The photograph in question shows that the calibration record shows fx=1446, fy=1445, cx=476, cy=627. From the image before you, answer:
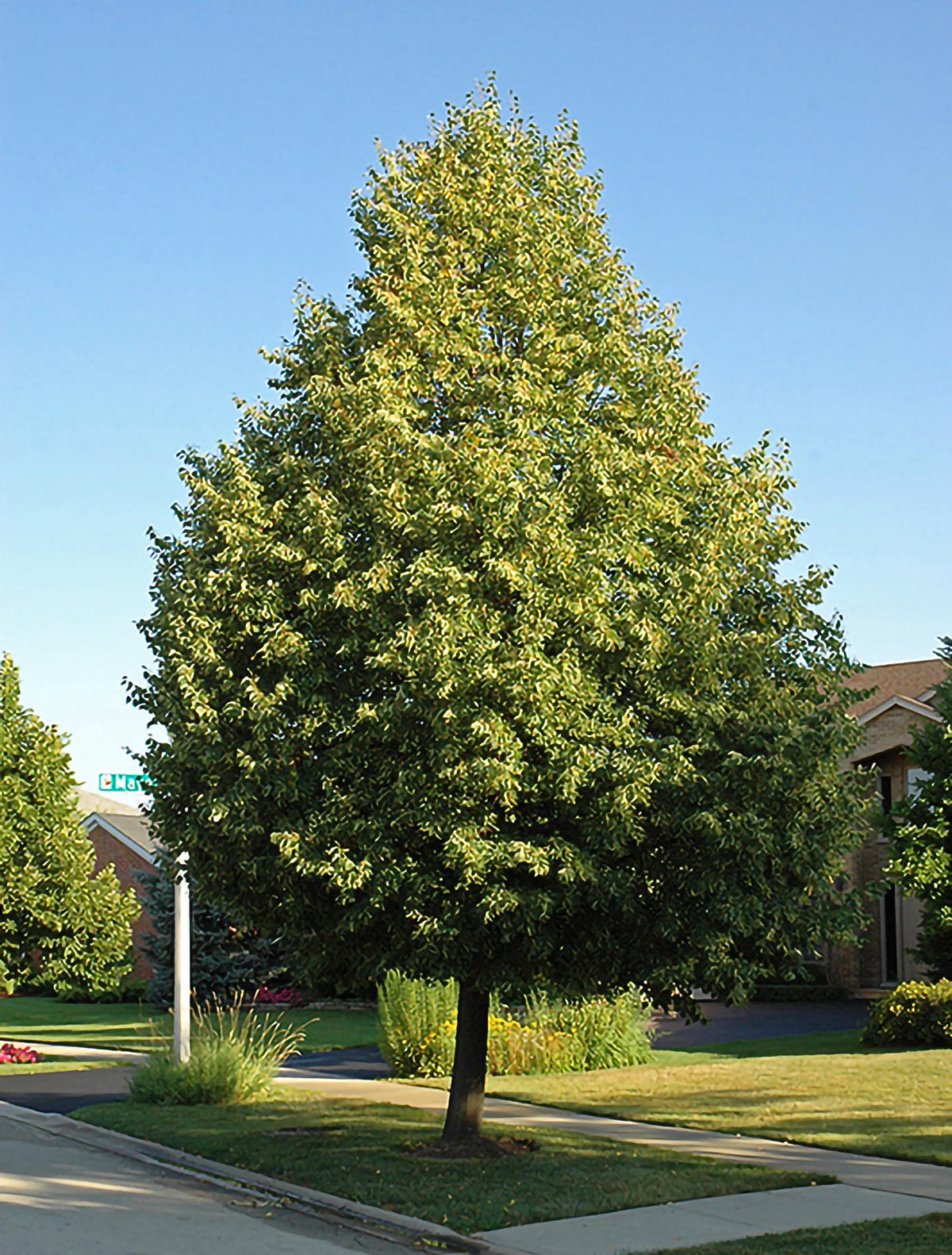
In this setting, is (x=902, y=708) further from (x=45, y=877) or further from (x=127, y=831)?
(x=127, y=831)

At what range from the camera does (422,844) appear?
38.9 feet

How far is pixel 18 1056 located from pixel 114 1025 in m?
9.40

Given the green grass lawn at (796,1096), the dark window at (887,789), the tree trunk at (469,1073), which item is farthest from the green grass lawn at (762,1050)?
the dark window at (887,789)

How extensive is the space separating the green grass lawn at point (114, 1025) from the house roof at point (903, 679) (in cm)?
1561

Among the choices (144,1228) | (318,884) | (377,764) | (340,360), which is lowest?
(144,1228)

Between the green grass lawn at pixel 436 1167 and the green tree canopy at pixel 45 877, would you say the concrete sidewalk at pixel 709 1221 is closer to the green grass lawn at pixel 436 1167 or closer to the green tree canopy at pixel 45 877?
the green grass lawn at pixel 436 1167

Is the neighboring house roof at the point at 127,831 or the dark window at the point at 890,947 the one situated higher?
the neighboring house roof at the point at 127,831

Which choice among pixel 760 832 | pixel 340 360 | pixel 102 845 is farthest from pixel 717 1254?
pixel 102 845

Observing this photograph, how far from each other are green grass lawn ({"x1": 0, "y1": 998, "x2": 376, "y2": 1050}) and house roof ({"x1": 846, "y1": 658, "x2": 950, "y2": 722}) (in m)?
15.6

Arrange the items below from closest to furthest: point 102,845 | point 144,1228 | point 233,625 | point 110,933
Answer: point 144,1228, point 233,625, point 110,933, point 102,845

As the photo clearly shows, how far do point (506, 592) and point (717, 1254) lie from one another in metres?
5.26

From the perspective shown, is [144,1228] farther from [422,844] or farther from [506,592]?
[506,592]

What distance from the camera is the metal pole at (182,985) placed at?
1808 cm

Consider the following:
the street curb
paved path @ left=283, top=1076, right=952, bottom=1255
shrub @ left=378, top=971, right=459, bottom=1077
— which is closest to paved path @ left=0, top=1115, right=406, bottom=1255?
the street curb
